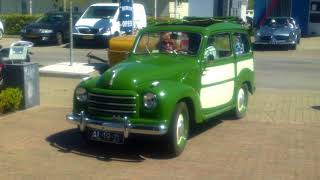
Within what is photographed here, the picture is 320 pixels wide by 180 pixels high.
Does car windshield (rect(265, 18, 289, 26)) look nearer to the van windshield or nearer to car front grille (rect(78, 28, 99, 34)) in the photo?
the van windshield

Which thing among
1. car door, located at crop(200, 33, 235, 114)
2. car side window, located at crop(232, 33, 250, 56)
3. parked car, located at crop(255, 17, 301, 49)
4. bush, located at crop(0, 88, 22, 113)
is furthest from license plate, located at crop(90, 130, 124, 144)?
parked car, located at crop(255, 17, 301, 49)

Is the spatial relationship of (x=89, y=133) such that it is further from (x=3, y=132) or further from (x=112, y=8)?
(x=112, y=8)

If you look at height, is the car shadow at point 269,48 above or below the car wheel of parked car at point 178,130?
below

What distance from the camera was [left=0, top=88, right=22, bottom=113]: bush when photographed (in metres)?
10.9

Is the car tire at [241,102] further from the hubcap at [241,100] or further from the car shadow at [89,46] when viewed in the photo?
the car shadow at [89,46]

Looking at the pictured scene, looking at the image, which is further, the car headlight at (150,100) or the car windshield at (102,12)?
the car windshield at (102,12)

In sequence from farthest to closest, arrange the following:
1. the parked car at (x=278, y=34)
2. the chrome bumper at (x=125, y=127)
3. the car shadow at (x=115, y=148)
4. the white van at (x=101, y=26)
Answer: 1. the parked car at (x=278, y=34)
2. the white van at (x=101, y=26)
3. the car shadow at (x=115, y=148)
4. the chrome bumper at (x=125, y=127)

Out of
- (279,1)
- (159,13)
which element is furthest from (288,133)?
(159,13)

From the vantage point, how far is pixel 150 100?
8.15 metres

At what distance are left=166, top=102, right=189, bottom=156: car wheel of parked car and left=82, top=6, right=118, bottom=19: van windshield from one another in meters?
19.3

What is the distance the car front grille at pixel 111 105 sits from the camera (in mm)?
8188

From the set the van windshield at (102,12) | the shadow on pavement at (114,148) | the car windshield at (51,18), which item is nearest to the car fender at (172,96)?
the shadow on pavement at (114,148)

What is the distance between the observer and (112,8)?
91.6 ft

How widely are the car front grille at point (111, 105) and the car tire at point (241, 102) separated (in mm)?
2973
